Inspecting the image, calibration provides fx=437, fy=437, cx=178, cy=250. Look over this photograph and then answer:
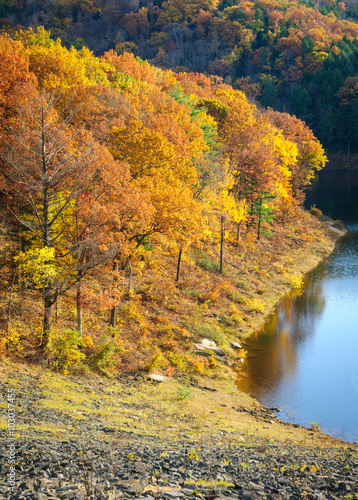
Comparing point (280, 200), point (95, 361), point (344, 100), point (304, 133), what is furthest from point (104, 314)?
point (344, 100)

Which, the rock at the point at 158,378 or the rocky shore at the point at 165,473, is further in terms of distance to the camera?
the rock at the point at 158,378

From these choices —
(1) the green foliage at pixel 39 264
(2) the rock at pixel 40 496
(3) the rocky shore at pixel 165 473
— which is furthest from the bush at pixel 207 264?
(2) the rock at pixel 40 496

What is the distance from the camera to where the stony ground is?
9695mm

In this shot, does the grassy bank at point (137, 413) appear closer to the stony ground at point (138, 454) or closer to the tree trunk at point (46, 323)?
the stony ground at point (138, 454)

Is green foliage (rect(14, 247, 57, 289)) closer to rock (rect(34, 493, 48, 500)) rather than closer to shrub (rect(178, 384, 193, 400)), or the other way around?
shrub (rect(178, 384, 193, 400))

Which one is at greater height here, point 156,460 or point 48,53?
point 48,53

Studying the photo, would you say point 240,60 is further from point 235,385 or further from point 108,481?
point 108,481

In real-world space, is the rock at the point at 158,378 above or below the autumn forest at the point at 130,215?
below

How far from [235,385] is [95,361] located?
8.43 metres

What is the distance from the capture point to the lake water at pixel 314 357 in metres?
22.9

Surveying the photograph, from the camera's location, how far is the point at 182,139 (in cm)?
3581

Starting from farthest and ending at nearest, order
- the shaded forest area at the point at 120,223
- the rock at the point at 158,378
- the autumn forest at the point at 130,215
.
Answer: the rock at the point at 158,378 < the autumn forest at the point at 130,215 < the shaded forest area at the point at 120,223

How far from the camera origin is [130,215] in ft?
79.5

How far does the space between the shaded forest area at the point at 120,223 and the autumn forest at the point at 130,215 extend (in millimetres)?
119
